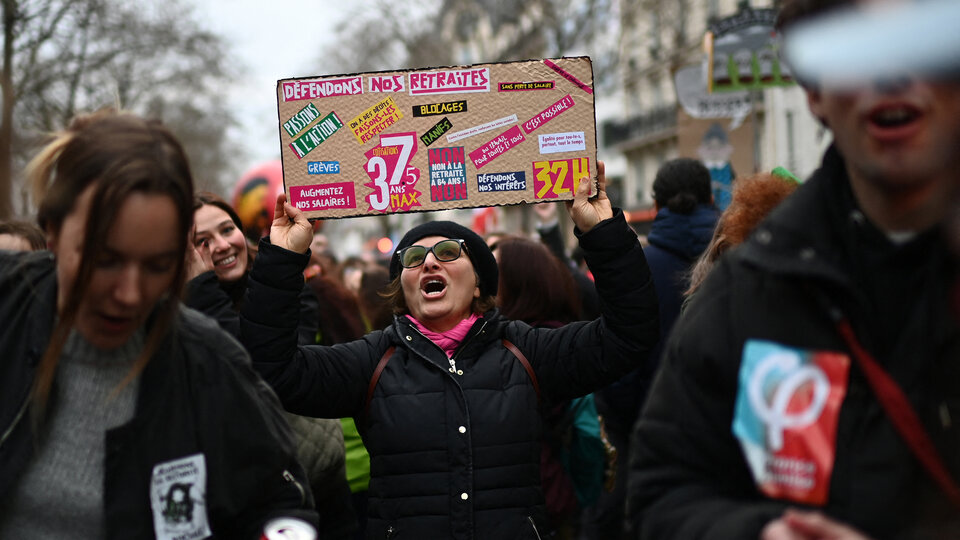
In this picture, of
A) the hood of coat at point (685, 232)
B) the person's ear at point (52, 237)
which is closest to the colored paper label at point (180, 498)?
the person's ear at point (52, 237)

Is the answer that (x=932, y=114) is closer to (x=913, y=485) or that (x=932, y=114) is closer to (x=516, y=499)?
(x=913, y=485)

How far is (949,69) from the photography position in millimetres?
1503

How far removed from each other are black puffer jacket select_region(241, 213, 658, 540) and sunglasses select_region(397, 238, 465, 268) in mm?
315

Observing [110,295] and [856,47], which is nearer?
[856,47]

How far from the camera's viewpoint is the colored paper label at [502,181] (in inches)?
133

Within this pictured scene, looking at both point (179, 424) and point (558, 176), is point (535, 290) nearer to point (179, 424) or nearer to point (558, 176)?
point (558, 176)

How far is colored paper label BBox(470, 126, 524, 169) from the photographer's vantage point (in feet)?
11.1

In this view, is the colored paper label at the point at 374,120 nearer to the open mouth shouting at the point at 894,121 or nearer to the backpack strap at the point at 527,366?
the backpack strap at the point at 527,366

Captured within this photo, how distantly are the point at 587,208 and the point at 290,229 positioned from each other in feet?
3.23

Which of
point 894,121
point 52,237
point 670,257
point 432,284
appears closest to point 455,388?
point 432,284

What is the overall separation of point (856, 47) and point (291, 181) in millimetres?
2190

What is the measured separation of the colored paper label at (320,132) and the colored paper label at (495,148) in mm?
471

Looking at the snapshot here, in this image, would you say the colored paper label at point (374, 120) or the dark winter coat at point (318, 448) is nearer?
Result: the colored paper label at point (374, 120)

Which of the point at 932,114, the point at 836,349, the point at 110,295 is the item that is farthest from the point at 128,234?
the point at 932,114
